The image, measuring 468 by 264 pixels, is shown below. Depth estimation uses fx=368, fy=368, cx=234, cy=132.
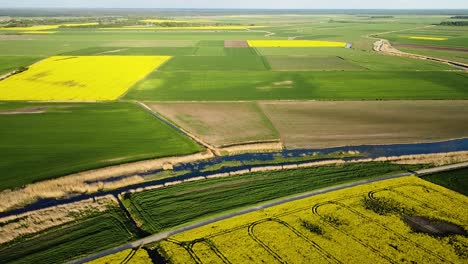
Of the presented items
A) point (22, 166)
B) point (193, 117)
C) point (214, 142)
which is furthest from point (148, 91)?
point (22, 166)

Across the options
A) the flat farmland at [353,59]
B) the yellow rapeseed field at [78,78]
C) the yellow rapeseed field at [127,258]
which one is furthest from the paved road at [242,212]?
the flat farmland at [353,59]

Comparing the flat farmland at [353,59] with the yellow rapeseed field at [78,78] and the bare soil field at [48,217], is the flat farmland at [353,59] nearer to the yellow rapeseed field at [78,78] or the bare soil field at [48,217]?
the yellow rapeseed field at [78,78]

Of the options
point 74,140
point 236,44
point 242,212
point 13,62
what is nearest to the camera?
point 242,212

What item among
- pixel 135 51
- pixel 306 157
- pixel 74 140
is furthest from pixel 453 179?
pixel 135 51

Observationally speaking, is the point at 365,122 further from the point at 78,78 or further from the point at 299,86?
the point at 78,78

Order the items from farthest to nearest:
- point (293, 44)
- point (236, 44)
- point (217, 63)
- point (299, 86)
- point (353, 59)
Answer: point (236, 44) < point (293, 44) < point (353, 59) < point (217, 63) < point (299, 86)

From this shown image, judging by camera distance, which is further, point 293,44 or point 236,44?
A: point 236,44

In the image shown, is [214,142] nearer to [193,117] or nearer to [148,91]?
[193,117]

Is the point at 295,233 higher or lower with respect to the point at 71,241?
higher
